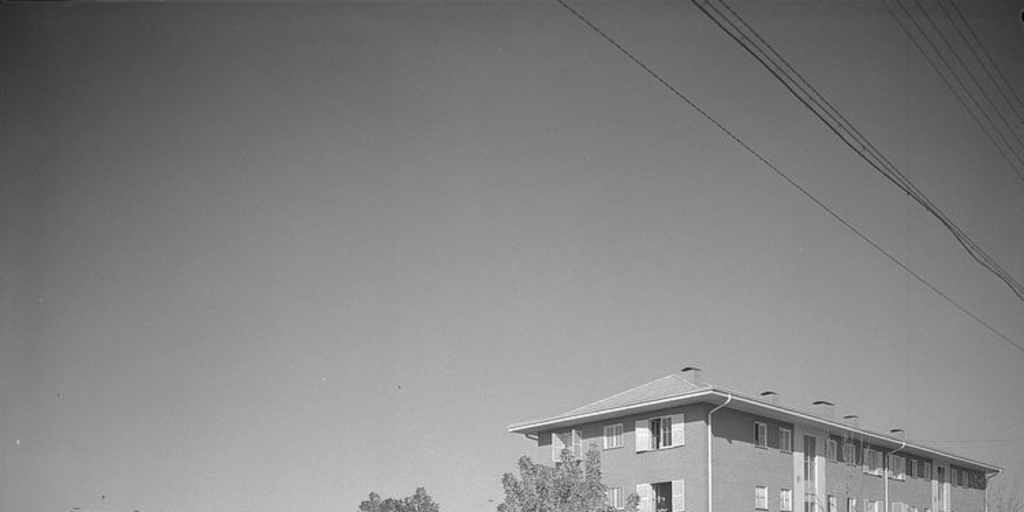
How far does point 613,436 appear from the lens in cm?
3653

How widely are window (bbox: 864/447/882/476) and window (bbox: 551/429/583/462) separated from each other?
10.7 m

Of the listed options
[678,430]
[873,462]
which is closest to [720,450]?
[678,430]

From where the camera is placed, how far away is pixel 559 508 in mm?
24000

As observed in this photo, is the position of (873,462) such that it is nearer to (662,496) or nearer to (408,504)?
(662,496)

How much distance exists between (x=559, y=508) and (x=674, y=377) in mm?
13652

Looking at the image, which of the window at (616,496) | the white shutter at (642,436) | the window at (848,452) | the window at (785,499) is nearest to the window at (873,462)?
the window at (848,452)

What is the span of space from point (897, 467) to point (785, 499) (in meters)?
8.85

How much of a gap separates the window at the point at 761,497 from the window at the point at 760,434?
4.53 feet

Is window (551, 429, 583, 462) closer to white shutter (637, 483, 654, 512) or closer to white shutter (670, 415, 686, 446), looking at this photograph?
white shutter (637, 483, 654, 512)

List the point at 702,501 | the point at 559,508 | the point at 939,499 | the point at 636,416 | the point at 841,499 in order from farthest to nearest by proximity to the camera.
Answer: the point at 939,499 < the point at 841,499 < the point at 636,416 < the point at 702,501 < the point at 559,508

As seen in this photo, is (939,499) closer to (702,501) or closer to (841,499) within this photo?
(841,499)

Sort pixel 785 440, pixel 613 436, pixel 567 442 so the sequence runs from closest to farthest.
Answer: pixel 613 436
pixel 785 440
pixel 567 442

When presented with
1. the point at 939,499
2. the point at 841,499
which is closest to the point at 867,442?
the point at 841,499

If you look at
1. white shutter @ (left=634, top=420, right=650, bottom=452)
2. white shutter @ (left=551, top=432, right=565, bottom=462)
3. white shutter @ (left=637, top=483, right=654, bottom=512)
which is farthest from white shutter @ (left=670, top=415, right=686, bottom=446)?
white shutter @ (left=551, top=432, right=565, bottom=462)
